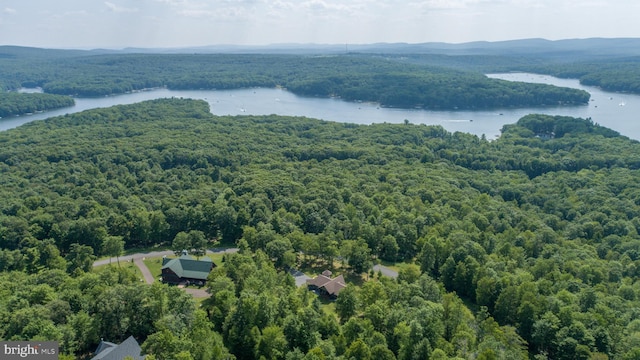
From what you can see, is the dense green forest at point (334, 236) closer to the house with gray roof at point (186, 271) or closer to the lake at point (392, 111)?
the house with gray roof at point (186, 271)

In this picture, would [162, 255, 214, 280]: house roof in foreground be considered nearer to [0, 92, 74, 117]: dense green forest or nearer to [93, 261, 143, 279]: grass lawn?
[93, 261, 143, 279]: grass lawn

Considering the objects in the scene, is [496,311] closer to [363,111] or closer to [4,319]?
[4,319]

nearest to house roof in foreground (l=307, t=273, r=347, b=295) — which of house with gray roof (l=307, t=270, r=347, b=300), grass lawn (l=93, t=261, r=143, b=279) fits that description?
house with gray roof (l=307, t=270, r=347, b=300)

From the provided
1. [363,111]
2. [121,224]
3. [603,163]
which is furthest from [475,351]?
[363,111]

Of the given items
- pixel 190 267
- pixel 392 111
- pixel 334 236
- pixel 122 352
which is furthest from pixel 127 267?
pixel 392 111

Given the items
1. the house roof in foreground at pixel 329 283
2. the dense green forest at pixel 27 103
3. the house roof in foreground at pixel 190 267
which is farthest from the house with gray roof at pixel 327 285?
the dense green forest at pixel 27 103
